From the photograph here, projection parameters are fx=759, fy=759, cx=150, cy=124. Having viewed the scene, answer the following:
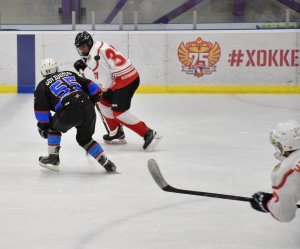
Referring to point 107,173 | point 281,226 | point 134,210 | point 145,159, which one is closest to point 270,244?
point 281,226

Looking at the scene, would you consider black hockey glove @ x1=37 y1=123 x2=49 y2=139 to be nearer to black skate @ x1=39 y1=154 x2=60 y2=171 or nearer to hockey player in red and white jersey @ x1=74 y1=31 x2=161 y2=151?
black skate @ x1=39 y1=154 x2=60 y2=171

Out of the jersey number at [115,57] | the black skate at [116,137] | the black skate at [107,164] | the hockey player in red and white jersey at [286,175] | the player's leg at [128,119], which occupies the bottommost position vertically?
the black skate at [116,137]

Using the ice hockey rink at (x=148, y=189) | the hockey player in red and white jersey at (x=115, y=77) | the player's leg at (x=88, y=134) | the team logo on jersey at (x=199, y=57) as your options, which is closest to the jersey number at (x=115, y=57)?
the hockey player in red and white jersey at (x=115, y=77)

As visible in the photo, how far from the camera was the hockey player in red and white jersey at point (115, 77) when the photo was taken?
5871 millimetres

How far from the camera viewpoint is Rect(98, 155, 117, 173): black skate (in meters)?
4.96

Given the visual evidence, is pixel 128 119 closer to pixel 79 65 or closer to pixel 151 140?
pixel 151 140

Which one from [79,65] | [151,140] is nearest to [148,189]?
[151,140]

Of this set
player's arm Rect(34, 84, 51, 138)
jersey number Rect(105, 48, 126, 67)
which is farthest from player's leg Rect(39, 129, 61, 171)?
jersey number Rect(105, 48, 126, 67)

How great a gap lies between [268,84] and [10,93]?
3196 mm

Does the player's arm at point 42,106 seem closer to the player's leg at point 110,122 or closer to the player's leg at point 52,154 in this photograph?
the player's leg at point 52,154

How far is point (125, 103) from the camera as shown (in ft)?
19.6

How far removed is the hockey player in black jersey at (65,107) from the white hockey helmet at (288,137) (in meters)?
1.90

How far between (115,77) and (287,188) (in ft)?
9.93

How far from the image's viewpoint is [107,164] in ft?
16.4
